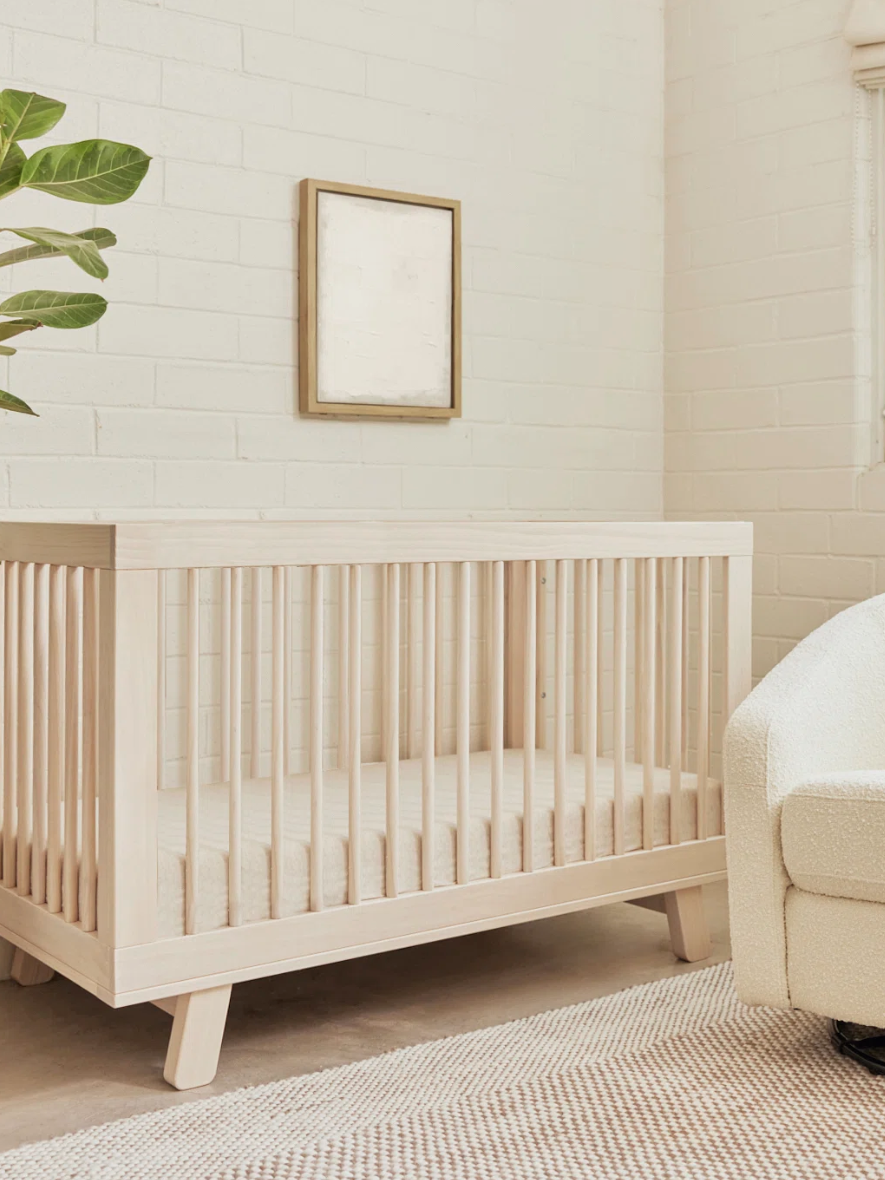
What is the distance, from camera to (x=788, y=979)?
188 centimetres

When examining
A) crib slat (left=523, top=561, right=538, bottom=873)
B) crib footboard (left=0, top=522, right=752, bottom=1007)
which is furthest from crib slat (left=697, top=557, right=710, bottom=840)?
crib slat (left=523, top=561, right=538, bottom=873)

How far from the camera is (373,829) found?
201 centimetres

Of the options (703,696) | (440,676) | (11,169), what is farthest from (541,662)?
(11,169)

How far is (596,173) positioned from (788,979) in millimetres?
1911

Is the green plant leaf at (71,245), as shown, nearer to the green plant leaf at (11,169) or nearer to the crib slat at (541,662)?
the green plant leaf at (11,169)

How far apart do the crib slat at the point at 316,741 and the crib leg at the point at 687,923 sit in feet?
2.51

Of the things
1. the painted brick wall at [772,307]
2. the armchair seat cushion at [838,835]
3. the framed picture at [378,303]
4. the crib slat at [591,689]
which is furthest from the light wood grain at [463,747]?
the painted brick wall at [772,307]

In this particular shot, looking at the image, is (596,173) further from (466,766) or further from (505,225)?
(466,766)

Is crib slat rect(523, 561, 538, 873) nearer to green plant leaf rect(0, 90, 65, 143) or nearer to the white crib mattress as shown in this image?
the white crib mattress

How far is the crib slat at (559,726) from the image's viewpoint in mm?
2160

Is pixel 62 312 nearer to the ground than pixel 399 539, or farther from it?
farther from it

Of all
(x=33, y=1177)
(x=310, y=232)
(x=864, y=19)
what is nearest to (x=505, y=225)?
(x=310, y=232)

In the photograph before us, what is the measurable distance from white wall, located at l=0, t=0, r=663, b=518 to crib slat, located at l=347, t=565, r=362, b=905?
62 cm

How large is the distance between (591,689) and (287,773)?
622 mm
